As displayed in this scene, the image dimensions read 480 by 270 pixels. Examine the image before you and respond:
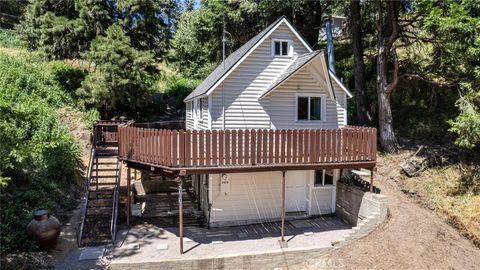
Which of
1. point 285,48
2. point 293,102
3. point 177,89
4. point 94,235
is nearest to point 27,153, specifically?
point 94,235

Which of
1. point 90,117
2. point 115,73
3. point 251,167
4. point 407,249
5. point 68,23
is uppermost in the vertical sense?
point 68,23

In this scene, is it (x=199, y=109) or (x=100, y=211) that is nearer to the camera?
(x=100, y=211)

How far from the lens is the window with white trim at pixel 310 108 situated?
582 inches

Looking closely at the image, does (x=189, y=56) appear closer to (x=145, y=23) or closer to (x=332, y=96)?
(x=145, y=23)

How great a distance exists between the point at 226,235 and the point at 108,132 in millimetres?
9508

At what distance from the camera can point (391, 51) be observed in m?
18.4

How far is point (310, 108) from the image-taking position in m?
14.9

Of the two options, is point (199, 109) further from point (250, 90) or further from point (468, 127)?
→ point (468, 127)

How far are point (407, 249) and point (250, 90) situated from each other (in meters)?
8.30

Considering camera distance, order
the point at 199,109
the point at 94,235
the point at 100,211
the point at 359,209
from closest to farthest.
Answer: the point at 94,235, the point at 359,209, the point at 100,211, the point at 199,109

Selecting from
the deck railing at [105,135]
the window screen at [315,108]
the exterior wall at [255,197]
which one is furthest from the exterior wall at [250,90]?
the deck railing at [105,135]

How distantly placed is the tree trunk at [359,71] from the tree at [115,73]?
43.9ft

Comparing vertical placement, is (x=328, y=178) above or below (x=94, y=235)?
above

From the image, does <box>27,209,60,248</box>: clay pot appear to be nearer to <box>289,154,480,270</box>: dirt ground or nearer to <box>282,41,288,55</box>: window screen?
<box>289,154,480,270</box>: dirt ground
